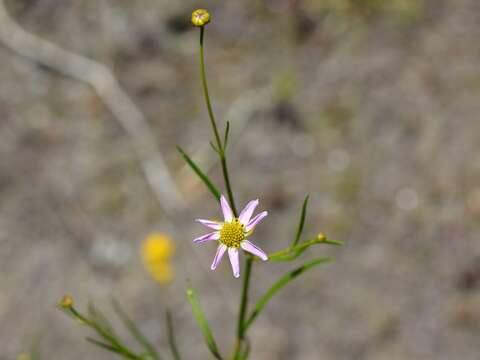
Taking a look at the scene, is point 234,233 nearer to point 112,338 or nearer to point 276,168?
point 112,338

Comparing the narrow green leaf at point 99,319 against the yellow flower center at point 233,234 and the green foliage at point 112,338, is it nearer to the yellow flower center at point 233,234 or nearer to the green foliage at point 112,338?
the green foliage at point 112,338

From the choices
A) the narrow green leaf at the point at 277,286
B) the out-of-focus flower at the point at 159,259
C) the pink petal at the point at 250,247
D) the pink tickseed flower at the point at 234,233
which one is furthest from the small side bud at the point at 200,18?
the out-of-focus flower at the point at 159,259

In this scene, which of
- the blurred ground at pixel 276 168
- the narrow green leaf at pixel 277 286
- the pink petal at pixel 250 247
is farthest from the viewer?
the blurred ground at pixel 276 168

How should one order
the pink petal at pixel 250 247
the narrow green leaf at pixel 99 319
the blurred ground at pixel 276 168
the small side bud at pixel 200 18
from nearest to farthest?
the small side bud at pixel 200 18 < the pink petal at pixel 250 247 < the narrow green leaf at pixel 99 319 < the blurred ground at pixel 276 168

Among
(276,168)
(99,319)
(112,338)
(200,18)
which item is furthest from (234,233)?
(276,168)

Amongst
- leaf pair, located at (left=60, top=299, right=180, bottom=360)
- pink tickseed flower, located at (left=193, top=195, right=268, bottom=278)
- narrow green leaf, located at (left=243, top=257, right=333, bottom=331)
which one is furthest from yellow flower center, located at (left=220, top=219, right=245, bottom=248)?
leaf pair, located at (left=60, top=299, right=180, bottom=360)

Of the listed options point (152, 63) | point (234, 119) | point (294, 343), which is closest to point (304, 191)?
point (234, 119)
